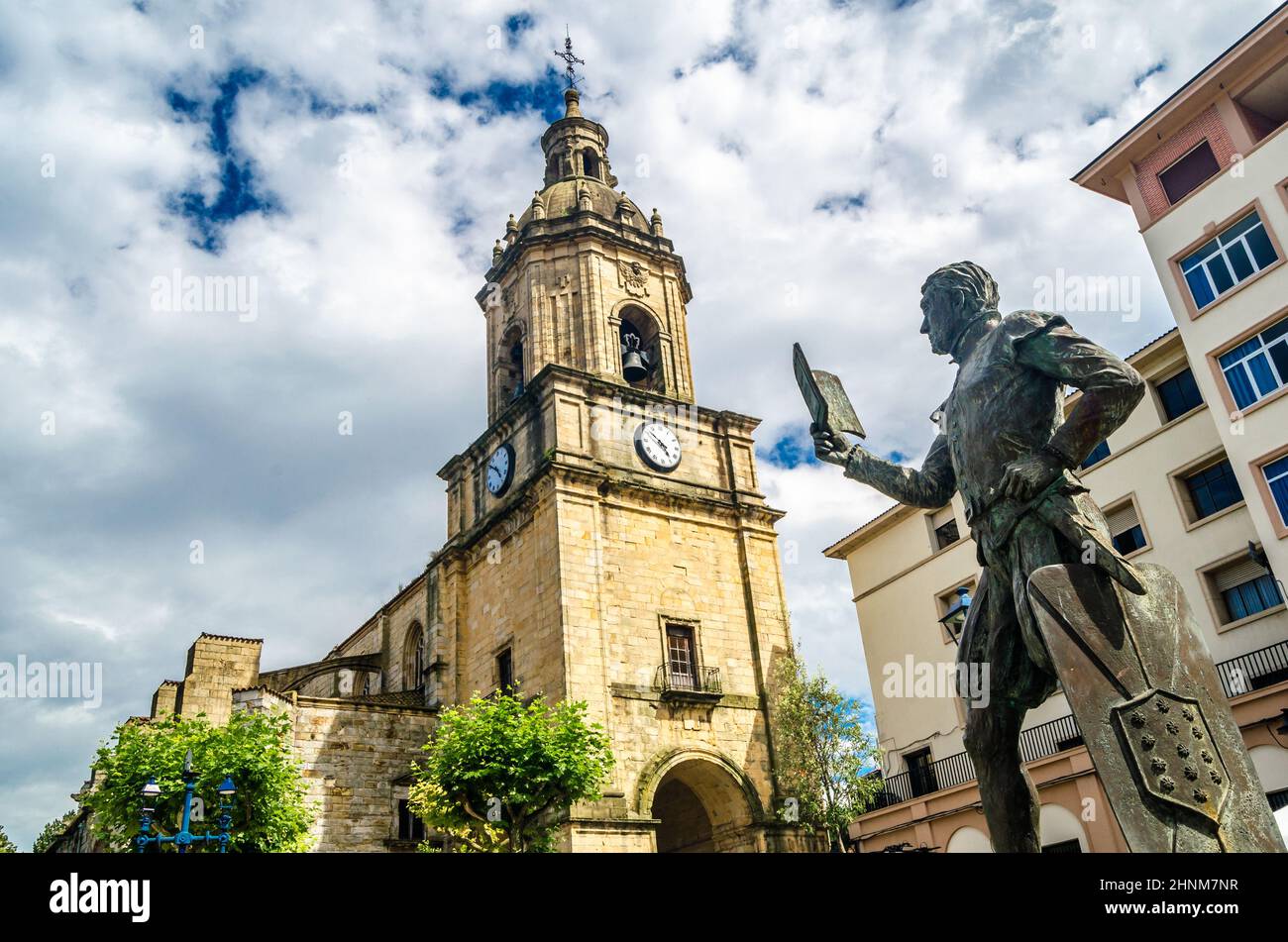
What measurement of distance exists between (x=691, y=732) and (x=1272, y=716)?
1220 cm

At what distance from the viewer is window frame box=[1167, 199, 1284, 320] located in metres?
18.3

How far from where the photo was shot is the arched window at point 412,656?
34031 millimetres

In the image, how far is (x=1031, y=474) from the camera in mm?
4266

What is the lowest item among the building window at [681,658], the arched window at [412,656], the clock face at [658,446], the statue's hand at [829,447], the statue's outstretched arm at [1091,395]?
the statue's outstretched arm at [1091,395]

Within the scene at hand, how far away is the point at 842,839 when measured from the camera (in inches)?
931

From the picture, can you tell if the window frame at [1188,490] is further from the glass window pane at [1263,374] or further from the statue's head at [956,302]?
the statue's head at [956,302]

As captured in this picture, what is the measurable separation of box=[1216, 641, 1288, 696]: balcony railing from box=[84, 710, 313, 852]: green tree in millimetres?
17734

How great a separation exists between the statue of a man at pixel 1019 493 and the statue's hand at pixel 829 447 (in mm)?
568

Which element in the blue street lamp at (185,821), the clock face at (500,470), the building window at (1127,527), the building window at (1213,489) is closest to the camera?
the blue street lamp at (185,821)

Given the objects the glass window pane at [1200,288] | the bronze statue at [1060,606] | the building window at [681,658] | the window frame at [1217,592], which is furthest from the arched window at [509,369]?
the bronze statue at [1060,606]

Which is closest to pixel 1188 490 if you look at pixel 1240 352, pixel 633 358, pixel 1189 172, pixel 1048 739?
pixel 1240 352

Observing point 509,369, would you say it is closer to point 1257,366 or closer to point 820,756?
point 820,756

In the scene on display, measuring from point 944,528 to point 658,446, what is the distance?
26.6ft

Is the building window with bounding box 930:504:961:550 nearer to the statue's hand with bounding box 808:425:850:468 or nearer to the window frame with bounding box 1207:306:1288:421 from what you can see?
the window frame with bounding box 1207:306:1288:421
